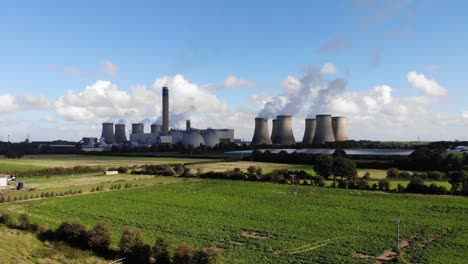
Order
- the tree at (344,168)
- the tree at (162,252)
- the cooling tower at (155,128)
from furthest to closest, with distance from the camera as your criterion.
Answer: the cooling tower at (155,128)
the tree at (344,168)
the tree at (162,252)

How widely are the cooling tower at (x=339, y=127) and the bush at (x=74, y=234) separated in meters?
61.7

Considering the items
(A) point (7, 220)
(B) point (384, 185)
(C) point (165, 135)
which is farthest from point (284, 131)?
(A) point (7, 220)

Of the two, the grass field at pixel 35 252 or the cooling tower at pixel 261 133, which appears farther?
the cooling tower at pixel 261 133

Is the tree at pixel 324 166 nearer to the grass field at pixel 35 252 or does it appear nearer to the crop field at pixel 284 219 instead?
the crop field at pixel 284 219

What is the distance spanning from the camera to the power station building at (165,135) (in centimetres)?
9431

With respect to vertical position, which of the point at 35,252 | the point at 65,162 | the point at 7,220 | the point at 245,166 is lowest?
the point at 35,252

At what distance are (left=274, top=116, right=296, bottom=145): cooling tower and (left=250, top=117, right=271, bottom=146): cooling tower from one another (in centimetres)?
201

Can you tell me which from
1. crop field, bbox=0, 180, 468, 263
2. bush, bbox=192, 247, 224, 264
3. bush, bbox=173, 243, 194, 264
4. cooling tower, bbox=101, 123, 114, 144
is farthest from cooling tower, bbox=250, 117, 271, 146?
bush, bbox=192, 247, 224, 264

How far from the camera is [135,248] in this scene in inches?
658

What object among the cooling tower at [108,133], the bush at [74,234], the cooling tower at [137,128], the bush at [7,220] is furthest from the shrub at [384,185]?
the cooling tower at [137,128]

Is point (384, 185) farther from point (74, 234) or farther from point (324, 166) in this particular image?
point (74, 234)

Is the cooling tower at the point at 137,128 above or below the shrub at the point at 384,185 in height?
above

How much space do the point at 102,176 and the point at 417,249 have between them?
35.8m

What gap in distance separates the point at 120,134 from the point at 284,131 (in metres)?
49.7
